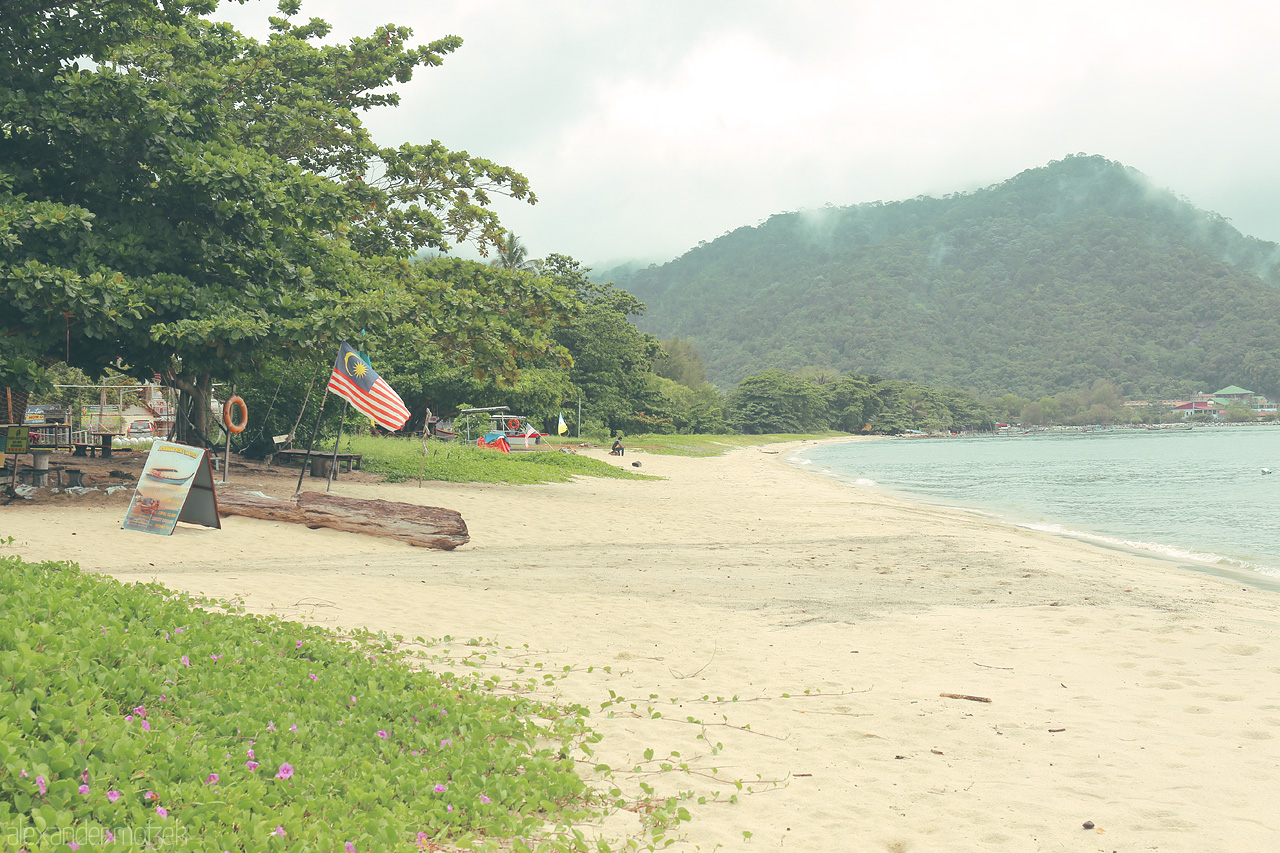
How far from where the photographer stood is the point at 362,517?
1334cm

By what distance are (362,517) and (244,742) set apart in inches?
373

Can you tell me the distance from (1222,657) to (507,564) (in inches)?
336

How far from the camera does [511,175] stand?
21266 millimetres

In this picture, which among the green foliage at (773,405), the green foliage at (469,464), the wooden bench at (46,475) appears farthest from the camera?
the green foliage at (773,405)

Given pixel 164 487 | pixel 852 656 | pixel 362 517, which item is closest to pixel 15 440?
pixel 164 487

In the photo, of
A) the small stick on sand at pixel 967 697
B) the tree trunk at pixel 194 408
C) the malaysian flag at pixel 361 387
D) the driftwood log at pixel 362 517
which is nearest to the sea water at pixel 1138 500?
the small stick on sand at pixel 967 697

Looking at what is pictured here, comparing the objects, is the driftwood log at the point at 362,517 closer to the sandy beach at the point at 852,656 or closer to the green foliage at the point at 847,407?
the sandy beach at the point at 852,656

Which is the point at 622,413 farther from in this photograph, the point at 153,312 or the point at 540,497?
the point at 153,312

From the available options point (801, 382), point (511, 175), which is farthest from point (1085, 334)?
point (511, 175)

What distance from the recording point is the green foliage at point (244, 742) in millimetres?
3373

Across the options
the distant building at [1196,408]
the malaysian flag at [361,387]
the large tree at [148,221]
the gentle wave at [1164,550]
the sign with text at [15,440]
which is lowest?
the gentle wave at [1164,550]

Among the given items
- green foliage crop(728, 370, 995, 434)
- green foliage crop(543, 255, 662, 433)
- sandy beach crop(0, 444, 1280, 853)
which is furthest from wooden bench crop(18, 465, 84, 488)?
green foliage crop(728, 370, 995, 434)

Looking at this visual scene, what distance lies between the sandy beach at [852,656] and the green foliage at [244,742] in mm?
650

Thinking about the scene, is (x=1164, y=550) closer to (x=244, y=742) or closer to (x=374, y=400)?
(x=374, y=400)
